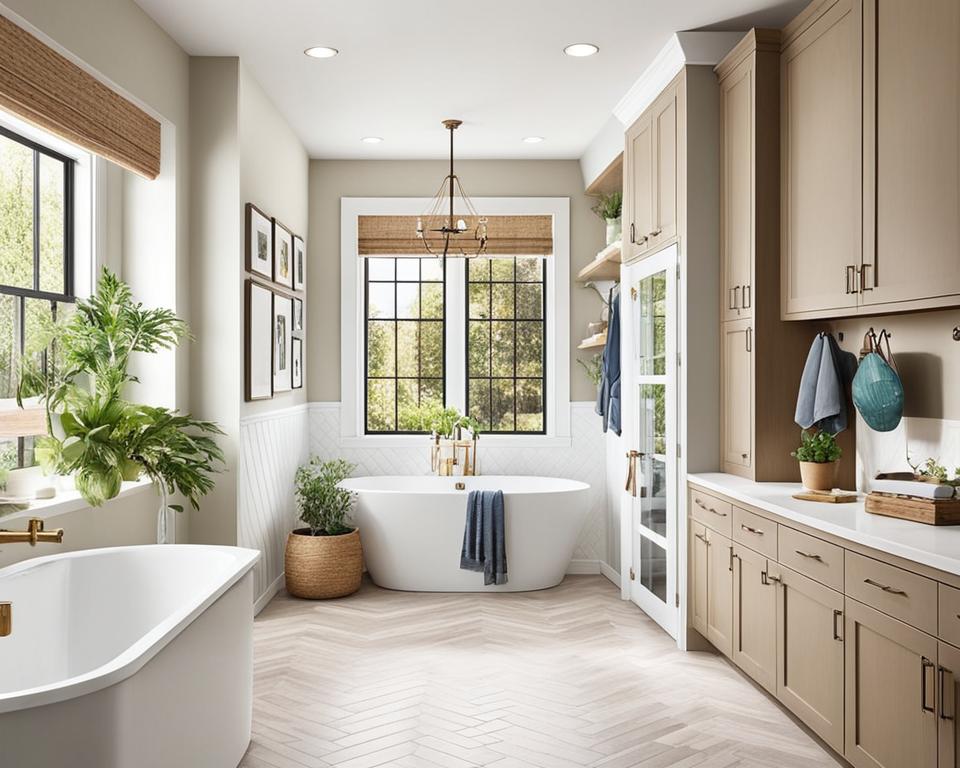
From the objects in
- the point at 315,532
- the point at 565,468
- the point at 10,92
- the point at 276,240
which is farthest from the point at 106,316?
the point at 565,468

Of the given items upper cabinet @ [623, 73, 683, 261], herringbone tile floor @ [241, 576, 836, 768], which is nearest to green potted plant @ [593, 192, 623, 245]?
upper cabinet @ [623, 73, 683, 261]

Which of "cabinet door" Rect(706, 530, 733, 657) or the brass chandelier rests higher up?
the brass chandelier

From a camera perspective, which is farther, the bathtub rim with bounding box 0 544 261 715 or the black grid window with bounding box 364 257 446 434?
the black grid window with bounding box 364 257 446 434

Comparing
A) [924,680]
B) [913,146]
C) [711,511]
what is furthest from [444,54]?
[924,680]

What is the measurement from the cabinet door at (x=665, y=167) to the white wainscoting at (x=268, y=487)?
2.35 m

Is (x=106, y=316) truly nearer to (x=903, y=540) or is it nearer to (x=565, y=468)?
(x=903, y=540)

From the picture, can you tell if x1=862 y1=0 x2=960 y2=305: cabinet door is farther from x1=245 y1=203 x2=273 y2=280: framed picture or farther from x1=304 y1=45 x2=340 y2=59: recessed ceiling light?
x1=245 y1=203 x2=273 y2=280: framed picture

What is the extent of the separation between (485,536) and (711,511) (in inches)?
67.7

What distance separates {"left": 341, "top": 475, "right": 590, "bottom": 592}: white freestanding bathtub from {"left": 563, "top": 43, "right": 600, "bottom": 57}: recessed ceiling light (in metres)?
2.47

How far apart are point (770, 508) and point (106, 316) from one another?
2.71m

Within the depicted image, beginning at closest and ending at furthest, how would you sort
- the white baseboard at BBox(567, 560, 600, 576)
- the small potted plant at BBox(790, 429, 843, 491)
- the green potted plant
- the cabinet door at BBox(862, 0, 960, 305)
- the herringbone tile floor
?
1. the cabinet door at BBox(862, 0, 960, 305)
2. the herringbone tile floor
3. the small potted plant at BBox(790, 429, 843, 491)
4. the green potted plant
5. the white baseboard at BBox(567, 560, 600, 576)

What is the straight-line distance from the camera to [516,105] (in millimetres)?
4941

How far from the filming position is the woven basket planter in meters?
5.03

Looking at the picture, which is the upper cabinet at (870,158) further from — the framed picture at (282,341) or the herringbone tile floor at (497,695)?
the framed picture at (282,341)
